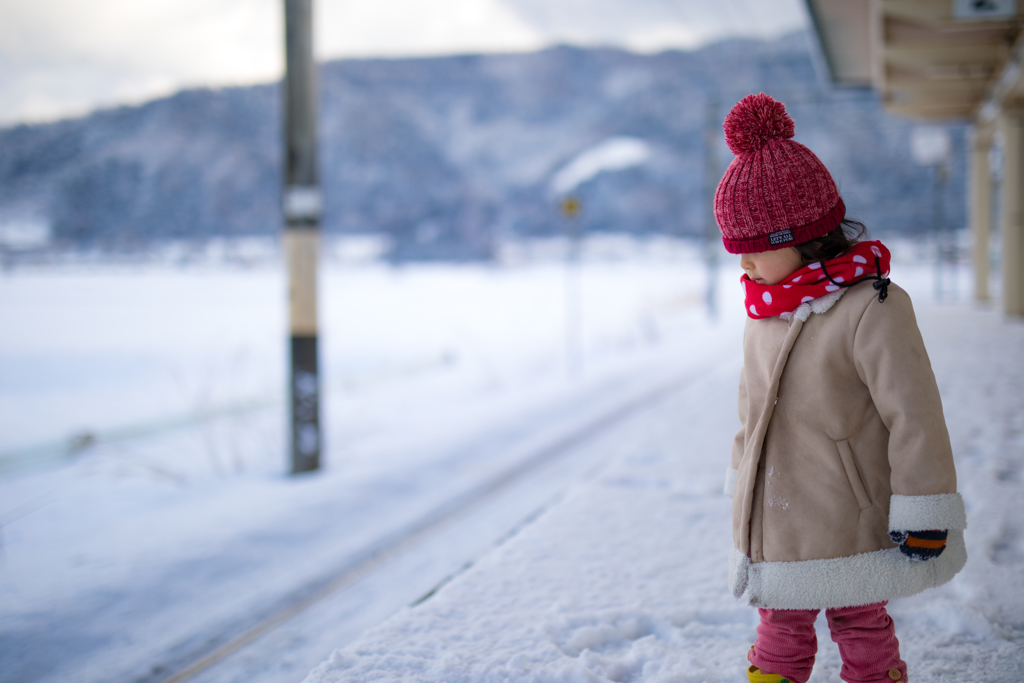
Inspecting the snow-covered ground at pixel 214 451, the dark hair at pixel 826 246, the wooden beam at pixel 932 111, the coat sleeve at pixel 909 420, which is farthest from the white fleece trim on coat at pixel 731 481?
the wooden beam at pixel 932 111

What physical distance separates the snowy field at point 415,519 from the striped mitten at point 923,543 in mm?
855

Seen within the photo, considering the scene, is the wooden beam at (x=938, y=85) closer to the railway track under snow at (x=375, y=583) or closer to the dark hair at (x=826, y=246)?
the railway track under snow at (x=375, y=583)

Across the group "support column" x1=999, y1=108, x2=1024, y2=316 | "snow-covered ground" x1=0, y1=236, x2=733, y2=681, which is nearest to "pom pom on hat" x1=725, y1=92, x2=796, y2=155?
"snow-covered ground" x1=0, y1=236, x2=733, y2=681

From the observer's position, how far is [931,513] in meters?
1.29

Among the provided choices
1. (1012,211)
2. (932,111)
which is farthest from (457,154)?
(1012,211)

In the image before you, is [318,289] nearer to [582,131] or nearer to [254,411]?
[254,411]

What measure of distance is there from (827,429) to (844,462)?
0.25 ft

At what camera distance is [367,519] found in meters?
3.92

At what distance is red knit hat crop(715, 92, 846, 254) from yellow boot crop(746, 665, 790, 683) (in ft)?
3.22

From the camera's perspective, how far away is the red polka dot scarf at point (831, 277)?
1407 millimetres

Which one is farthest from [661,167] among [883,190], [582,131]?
[883,190]

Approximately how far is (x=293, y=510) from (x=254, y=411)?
347 centimetres

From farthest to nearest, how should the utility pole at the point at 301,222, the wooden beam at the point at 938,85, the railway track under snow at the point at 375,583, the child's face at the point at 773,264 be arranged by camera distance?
the wooden beam at the point at 938,85
the utility pole at the point at 301,222
the railway track under snow at the point at 375,583
the child's face at the point at 773,264

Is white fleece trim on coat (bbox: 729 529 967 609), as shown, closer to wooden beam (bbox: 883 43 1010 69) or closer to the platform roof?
the platform roof
